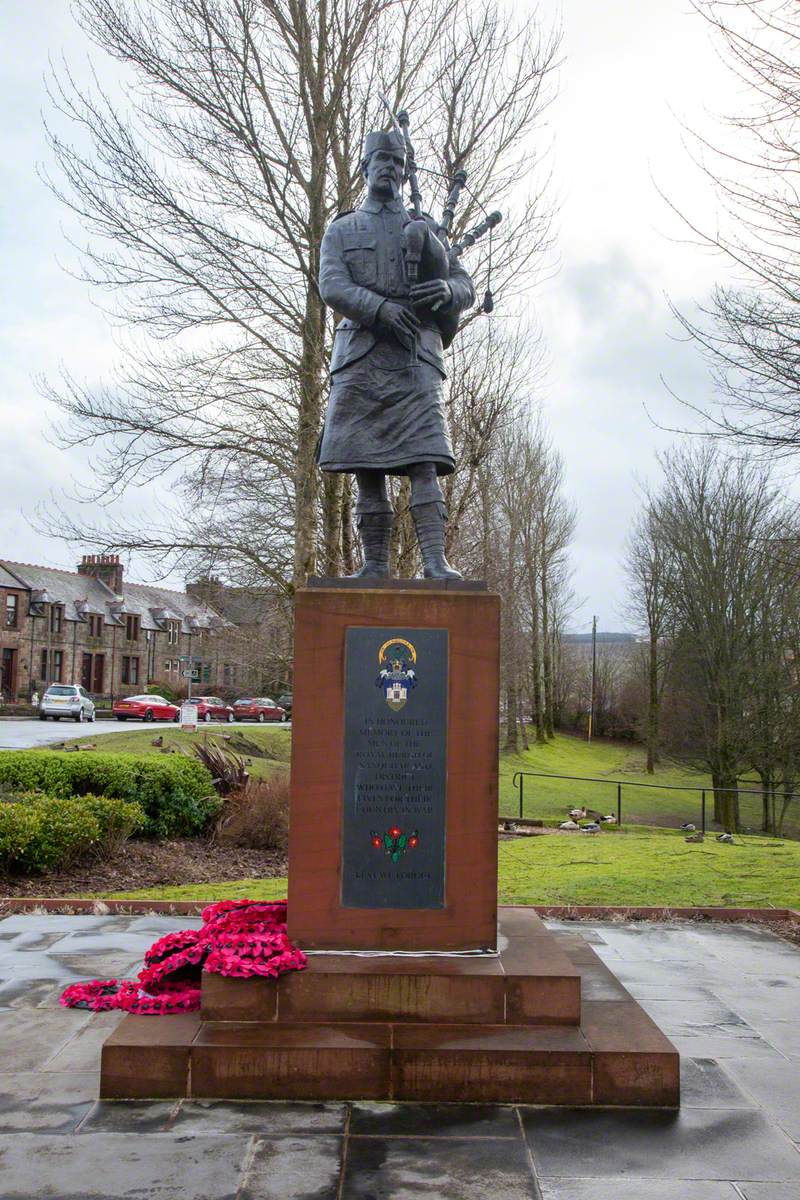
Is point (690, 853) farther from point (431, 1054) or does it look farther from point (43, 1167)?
point (43, 1167)

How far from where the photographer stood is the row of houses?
4966 cm

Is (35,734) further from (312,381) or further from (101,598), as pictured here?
(101,598)

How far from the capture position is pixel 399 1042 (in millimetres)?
4285

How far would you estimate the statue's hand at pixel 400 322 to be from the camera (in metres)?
5.28

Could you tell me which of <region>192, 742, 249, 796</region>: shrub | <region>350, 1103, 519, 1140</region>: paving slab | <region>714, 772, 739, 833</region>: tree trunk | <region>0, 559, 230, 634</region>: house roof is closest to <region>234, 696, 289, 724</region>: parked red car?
<region>0, 559, 230, 634</region>: house roof

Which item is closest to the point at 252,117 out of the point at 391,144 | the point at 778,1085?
the point at 391,144

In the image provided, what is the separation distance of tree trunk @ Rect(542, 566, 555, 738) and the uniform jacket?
33.3 meters

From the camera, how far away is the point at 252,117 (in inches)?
565

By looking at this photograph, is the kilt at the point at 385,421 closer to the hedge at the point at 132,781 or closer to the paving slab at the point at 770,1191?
the paving slab at the point at 770,1191

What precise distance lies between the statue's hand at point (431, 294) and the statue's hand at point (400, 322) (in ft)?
0.26

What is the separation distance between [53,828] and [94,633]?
1909 inches

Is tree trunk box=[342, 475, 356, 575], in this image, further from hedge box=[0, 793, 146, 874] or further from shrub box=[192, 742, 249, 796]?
hedge box=[0, 793, 146, 874]

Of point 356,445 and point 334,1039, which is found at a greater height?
point 356,445

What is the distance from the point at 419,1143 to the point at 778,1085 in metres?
1.70
